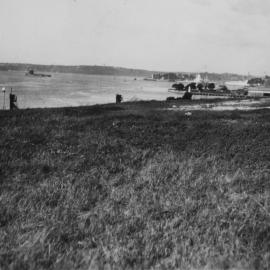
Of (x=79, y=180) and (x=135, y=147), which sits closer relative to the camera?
(x=79, y=180)

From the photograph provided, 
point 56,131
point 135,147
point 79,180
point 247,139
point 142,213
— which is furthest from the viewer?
point 56,131

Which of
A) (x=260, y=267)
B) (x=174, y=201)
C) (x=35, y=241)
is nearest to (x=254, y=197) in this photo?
(x=174, y=201)

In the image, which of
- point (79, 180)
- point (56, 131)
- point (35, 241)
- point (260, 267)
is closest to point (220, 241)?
point (260, 267)

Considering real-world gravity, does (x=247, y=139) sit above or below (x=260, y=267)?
above

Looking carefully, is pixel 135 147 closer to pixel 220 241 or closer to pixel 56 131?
pixel 56 131

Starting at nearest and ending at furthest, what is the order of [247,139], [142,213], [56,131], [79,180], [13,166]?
[142,213]
[79,180]
[13,166]
[247,139]
[56,131]

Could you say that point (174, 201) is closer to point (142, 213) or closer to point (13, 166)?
point (142, 213)
